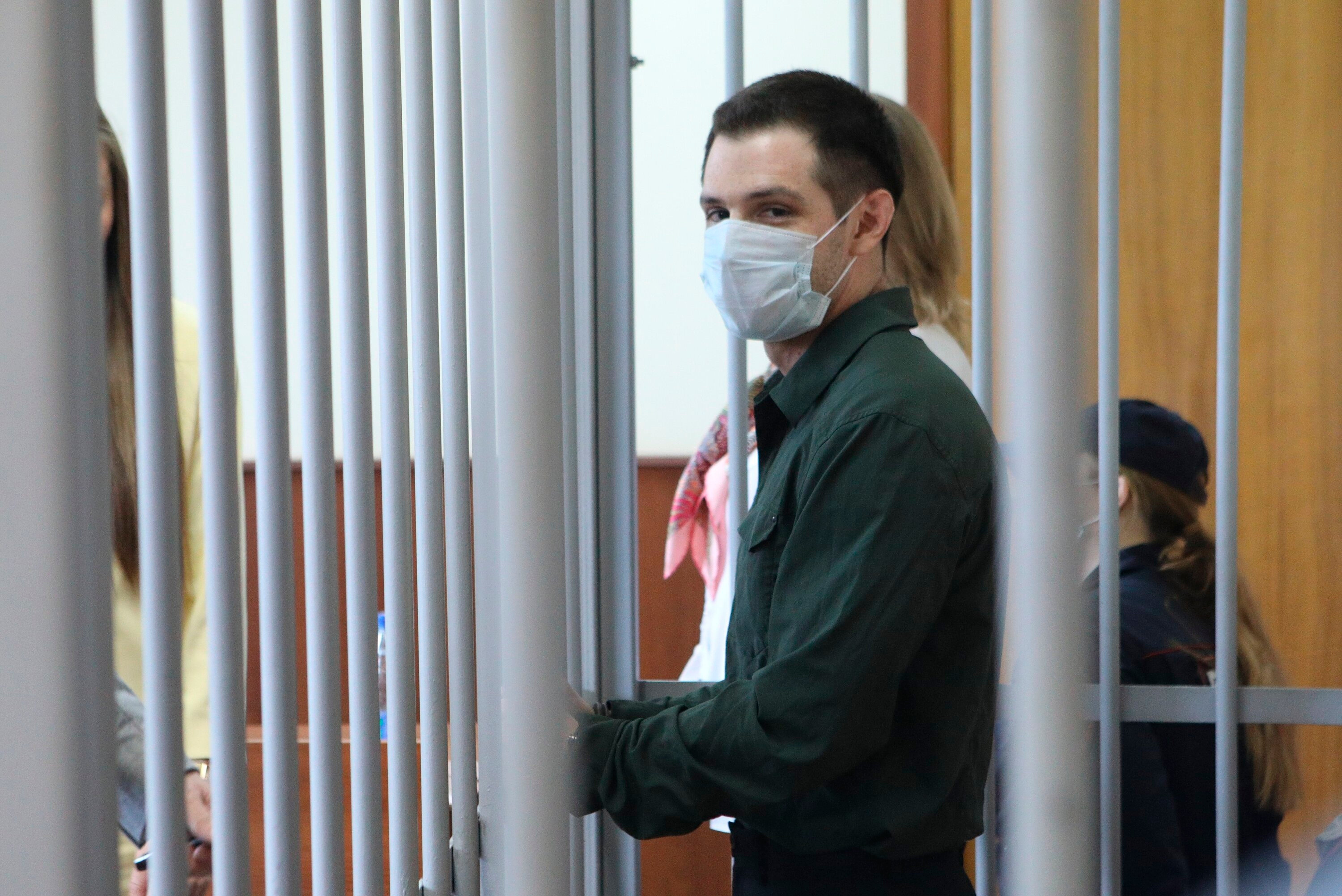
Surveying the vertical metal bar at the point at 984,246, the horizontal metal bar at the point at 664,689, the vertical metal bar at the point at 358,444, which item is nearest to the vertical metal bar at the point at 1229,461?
the vertical metal bar at the point at 984,246

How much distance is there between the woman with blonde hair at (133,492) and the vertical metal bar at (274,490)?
37 cm

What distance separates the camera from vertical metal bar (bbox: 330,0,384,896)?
669 mm

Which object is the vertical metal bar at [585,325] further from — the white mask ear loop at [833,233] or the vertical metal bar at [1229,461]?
the vertical metal bar at [1229,461]

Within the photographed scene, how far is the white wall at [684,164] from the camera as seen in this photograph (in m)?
2.35

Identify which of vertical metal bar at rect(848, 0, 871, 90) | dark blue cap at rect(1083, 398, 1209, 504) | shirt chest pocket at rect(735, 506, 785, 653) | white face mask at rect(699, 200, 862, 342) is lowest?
shirt chest pocket at rect(735, 506, 785, 653)

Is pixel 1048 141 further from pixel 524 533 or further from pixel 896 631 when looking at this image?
pixel 896 631

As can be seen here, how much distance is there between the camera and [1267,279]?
2135mm

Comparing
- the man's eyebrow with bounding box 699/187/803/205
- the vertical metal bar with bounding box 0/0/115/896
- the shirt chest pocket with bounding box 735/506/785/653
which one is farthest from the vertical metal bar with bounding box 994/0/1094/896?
the man's eyebrow with bounding box 699/187/803/205

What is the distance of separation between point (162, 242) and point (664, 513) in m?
2.07

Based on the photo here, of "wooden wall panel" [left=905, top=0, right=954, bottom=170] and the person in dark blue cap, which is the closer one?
the person in dark blue cap

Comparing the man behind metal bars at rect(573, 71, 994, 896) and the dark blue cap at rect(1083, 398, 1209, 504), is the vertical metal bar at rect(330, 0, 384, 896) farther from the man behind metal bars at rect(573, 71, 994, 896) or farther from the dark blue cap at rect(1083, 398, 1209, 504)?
the dark blue cap at rect(1083, 398, 1209, 504)

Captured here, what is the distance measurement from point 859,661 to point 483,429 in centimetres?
42

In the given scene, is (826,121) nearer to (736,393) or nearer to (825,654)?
(736,393)

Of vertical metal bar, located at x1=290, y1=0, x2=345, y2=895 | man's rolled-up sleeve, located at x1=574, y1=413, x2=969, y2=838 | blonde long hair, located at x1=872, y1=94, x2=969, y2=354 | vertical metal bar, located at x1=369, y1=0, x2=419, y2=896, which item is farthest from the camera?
blonde long hair, located at x1=872, y1=94, x2=969, y2=354
